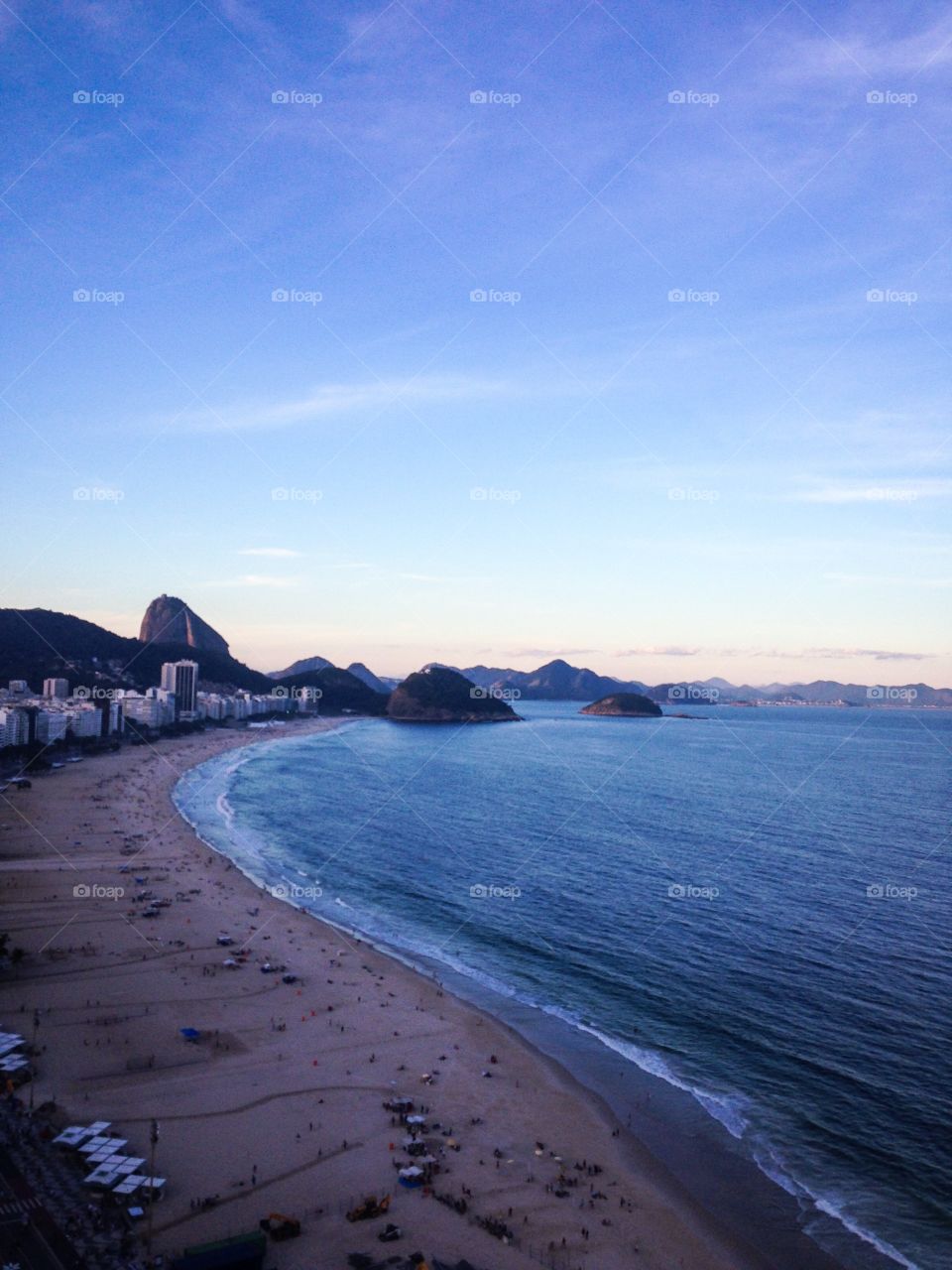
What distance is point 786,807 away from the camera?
75.1m

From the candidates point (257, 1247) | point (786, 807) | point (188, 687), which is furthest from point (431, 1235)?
point (188, 687)

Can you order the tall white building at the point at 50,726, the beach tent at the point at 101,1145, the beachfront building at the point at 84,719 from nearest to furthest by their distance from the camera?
the beach tent at the point at 101,1145
the tall white building at the point at 50,726
the beachfront building at the point at 84,719

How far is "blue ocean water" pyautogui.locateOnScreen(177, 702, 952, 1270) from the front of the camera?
23047mm

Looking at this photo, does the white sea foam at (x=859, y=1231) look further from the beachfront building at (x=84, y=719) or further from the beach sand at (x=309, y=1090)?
the beachfront building at (x=84, y=719)

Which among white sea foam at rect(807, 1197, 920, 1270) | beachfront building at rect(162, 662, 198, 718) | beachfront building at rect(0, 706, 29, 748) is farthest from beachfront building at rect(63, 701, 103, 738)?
white sea foam at rect(807, 1197, 920, 1270)

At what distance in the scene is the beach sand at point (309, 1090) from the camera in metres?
18.4

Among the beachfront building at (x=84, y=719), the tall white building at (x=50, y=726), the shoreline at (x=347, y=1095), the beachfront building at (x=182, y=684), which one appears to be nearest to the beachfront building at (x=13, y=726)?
the tall white building at (x=50, y=726)

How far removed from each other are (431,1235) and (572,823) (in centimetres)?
Result: 4897

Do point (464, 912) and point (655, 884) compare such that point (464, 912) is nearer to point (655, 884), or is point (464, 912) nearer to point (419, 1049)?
point (655, 884)

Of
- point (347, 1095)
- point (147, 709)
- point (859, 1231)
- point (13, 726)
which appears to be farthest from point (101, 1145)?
point (147, 709)

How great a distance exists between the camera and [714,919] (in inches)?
1628

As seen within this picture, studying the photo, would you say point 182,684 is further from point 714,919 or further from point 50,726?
point 714,919

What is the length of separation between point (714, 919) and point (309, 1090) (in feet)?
77.4

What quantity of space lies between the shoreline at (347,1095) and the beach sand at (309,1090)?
0.06m
